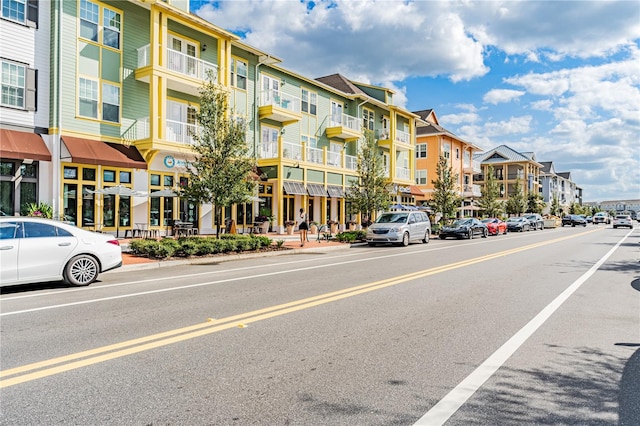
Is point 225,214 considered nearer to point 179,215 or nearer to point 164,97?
point 179,215

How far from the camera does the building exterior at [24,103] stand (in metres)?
17.2

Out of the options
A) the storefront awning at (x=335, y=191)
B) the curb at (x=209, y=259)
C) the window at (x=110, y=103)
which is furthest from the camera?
the storefront awning at (x=335, y=191)

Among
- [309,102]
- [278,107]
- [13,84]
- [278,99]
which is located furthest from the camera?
[309,102]

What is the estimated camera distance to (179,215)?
23.2m

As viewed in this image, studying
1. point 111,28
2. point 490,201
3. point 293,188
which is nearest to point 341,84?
point 293,188

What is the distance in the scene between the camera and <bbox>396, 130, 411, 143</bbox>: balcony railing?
4140 centimetres

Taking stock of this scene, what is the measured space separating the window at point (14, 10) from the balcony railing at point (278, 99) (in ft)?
43.2

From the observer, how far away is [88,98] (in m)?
19.6

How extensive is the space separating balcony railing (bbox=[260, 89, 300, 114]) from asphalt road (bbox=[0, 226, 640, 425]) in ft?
66.7

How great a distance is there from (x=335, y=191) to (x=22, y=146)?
1966cm

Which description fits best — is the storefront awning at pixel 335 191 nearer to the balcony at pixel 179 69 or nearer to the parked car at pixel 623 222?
the balcony at pixel 179 69

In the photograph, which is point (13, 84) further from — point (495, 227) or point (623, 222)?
point (623, 222)

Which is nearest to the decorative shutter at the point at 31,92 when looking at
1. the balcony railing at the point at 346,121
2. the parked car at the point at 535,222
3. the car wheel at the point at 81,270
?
the car wheel at the point at 81,270

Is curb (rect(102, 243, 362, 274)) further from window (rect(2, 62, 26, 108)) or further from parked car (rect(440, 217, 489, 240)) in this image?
parked car (rect(440, 217, 489, 240))
